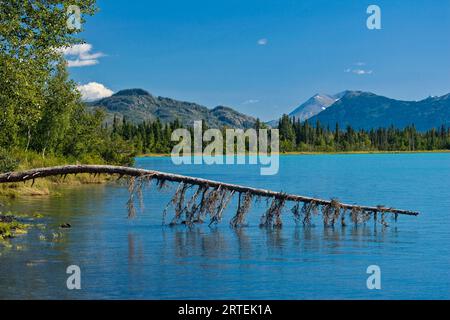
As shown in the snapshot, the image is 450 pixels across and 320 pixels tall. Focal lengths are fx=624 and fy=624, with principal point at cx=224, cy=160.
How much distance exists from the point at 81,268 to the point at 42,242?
6.26 metres

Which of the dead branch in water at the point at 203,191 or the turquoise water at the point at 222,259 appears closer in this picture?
the turquoise water at the point at 222,259

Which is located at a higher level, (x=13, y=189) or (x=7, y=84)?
(x=7, y=84)

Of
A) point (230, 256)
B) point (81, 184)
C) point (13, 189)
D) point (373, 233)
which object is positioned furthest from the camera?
point (81, 184)

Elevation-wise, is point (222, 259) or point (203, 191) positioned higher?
point (203, 191)

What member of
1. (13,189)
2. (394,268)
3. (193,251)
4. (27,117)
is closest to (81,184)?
(13,189)

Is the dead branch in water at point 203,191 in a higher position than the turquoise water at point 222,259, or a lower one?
higher

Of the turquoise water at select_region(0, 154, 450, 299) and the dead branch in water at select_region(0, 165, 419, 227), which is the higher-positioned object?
the dead branch in water at select_region(0, 165, 419, 227)

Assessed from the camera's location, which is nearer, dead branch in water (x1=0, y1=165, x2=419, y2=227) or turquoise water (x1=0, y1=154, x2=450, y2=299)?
turquoise water (x1=0, y1=154, x2=450, y2=299)

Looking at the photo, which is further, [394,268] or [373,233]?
[373,233]

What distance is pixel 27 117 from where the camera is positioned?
36.4m

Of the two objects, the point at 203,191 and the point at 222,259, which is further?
the point at 203,191
